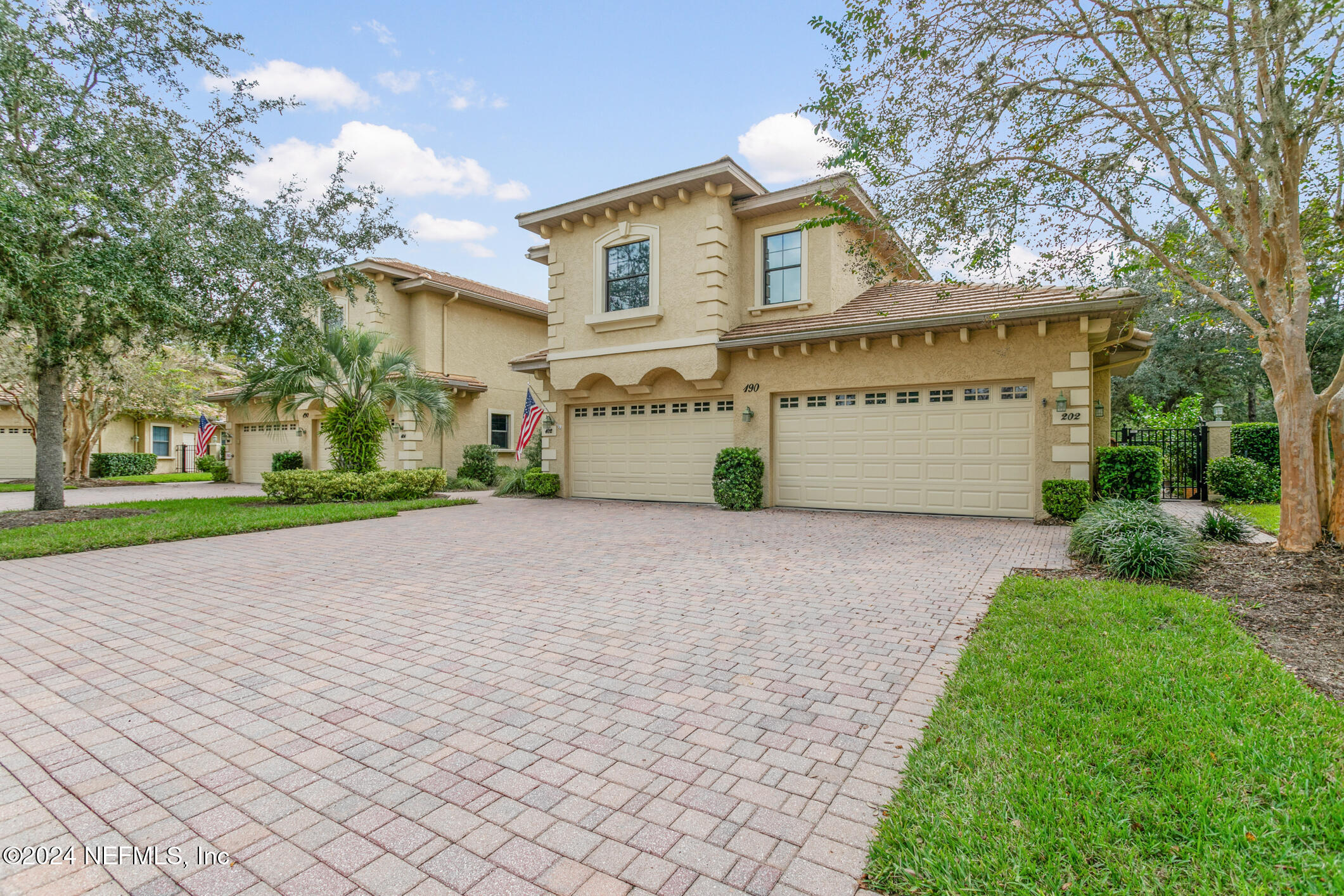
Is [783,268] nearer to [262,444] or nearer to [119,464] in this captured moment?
[262,444]

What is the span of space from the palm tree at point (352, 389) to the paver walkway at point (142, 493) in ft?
13.5

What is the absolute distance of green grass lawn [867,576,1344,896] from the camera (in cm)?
205

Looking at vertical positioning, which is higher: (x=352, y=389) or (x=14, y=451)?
(x=352, y=389)

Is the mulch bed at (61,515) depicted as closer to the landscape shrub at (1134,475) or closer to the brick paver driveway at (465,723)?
the brick paver driveway at (465,723)

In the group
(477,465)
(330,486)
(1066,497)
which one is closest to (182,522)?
(330,486)

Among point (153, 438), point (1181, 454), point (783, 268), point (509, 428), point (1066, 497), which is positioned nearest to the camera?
point (1066, 497)

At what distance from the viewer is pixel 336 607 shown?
18.1 feet

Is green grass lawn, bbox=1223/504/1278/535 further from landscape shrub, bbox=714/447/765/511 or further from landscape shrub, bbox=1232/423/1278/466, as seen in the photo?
landscape shrub, bbox=714/447/765/511

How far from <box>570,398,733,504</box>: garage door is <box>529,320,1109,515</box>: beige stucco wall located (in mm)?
300

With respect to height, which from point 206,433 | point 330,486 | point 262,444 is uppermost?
point 206,433

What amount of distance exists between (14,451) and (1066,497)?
37.0 metres

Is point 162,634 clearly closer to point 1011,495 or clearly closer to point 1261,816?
point 1261,816

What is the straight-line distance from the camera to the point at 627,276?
14258mm

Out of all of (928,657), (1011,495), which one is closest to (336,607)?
(928,657)
